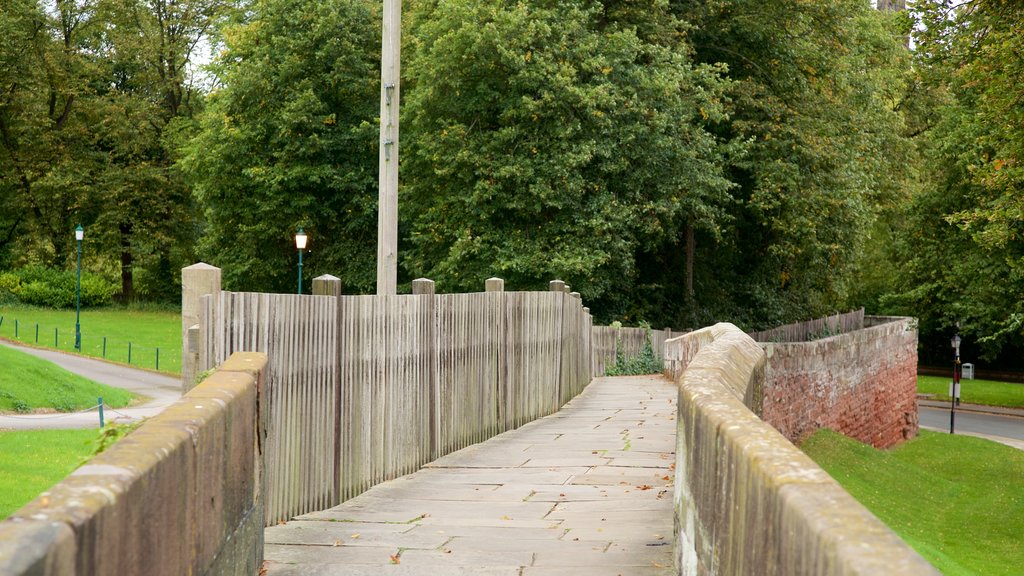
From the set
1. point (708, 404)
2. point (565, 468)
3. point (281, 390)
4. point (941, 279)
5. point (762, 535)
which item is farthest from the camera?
point (941, 279)

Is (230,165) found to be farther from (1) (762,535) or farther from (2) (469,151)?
(1) (762,535)

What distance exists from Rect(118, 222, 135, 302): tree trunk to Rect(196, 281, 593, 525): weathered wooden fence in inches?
2001

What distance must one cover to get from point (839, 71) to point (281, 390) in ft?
98.4

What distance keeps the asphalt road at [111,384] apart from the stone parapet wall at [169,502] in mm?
15613

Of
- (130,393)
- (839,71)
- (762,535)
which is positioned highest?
(839,71)

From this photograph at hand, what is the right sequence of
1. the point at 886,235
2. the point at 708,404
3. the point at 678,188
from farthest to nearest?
1. the point at 886,235
2. the point at 678,188
3. the point at 708,404

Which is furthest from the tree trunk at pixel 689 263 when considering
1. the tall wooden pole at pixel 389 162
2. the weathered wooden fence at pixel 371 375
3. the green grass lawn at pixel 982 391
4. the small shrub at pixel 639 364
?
the weathered wooden fence at pixel 371 375

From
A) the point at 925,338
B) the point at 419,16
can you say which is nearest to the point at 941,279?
the point at 925,338

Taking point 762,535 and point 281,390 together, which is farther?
point 281,390

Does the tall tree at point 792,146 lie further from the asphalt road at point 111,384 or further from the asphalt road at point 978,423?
the asphalt road at point 111,384

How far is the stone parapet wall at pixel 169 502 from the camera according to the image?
98.7 inches

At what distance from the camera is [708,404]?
496 cm

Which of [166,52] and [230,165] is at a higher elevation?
[166,52]

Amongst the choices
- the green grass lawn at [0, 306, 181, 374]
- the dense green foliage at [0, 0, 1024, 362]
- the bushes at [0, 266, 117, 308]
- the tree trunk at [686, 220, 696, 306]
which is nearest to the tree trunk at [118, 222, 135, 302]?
the bushes at [0, 266, 117, 308]
